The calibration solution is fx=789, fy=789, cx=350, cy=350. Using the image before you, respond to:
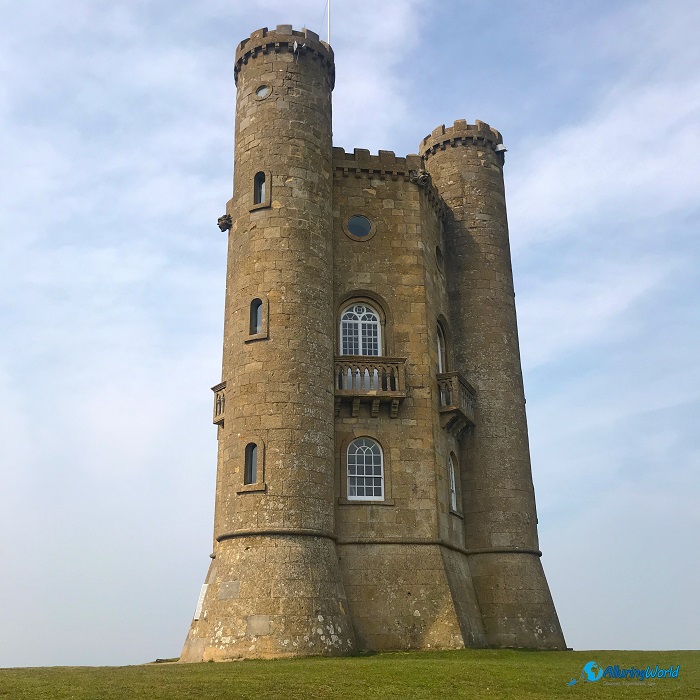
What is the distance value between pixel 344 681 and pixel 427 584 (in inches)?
370

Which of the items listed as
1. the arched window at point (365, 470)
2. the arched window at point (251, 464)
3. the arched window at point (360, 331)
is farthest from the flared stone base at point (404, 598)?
the arched window at point (360, 331)

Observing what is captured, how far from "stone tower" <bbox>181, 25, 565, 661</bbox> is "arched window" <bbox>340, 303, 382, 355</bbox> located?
5 centimetres

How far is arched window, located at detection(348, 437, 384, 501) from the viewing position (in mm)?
25453

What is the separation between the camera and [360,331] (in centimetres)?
2761

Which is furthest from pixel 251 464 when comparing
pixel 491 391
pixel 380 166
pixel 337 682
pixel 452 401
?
pixel 380 166

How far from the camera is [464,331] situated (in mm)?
31266

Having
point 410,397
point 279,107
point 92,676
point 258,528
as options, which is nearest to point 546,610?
point 410,397

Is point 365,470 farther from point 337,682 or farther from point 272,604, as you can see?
point 337,682

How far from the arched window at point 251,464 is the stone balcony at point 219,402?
340cm

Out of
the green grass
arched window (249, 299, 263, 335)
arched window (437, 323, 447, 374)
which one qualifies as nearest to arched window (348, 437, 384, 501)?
arched window (249, 299, 263, 335)

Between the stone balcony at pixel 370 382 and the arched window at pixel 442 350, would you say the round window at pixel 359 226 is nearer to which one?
the arched window at pixel 442 350

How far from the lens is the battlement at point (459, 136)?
1330 inches

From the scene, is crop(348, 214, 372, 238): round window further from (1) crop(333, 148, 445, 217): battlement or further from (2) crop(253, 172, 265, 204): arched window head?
(2) crop(253, 172, 265, 204): arched window head

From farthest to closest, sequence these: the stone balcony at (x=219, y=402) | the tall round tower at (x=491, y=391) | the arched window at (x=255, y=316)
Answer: the tall round tower at (x=491, y=391) → the stone balcony at (x=219, y=402) → the arched window at (x=255, y=316)
